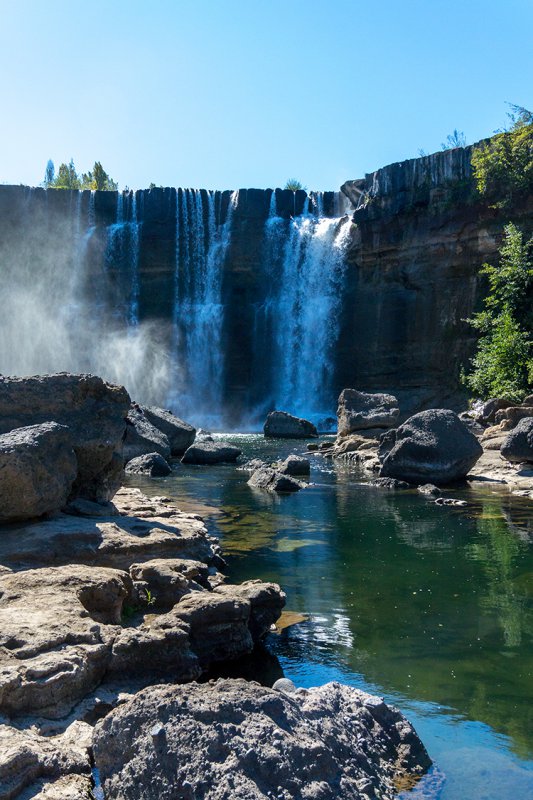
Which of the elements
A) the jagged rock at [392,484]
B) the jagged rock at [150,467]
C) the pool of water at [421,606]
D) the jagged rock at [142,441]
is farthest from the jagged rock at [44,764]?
the jagged rock at [142,441]

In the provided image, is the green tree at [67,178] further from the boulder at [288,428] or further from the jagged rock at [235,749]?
the jagged rock at [235,749]

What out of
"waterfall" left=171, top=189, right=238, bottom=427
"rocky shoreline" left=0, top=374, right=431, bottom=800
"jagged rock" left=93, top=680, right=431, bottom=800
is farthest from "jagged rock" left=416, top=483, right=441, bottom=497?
"waterfall" left=171, top=189, right=238, bottom=427

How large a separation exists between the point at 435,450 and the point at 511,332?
12494 millimetres

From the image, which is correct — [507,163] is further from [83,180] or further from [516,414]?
[83,180]

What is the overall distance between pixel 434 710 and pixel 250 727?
2034 mm

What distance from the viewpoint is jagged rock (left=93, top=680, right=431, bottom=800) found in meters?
3.08

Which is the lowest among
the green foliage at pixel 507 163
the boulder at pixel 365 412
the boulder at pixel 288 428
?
the boulder at pixel 288 428

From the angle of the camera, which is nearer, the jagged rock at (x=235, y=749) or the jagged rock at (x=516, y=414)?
the jagged rock at (x=235, y=749)

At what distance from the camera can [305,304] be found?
1636 inches

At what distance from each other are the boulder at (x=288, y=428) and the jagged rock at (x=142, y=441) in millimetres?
9462

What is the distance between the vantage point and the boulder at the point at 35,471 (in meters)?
6.98

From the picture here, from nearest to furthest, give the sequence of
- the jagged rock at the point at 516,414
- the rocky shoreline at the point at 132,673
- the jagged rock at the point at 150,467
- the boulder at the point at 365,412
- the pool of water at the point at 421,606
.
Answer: the rocky shoreline at the point at 132,673, the pool of water at the point at 421,606, the jagged rock at the point at 150,467, the jagged rock at the point at 516,414, the boulder at the point at 365,412

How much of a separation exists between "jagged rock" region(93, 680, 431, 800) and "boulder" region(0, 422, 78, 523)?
3831 millimetres

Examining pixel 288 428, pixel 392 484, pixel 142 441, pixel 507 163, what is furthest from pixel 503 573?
pixel 507 163
